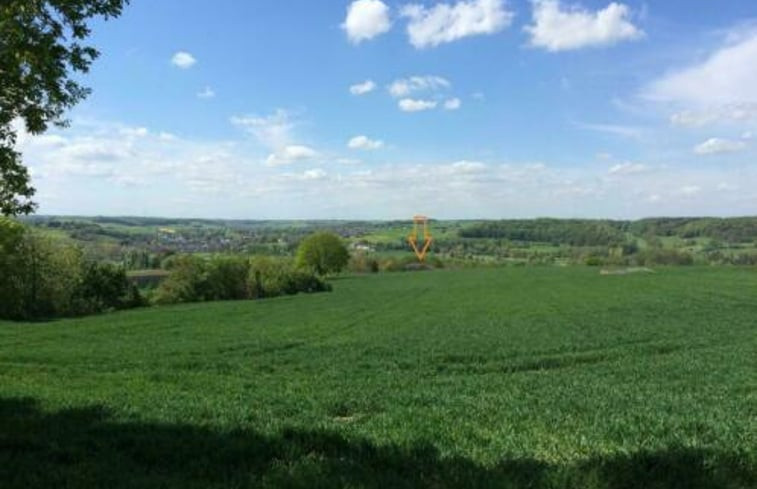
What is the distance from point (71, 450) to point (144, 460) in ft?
2.85

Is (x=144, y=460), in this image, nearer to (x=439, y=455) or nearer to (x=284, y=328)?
(x=439, y=455)

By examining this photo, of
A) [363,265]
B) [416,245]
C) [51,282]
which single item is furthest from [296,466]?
[416,245]

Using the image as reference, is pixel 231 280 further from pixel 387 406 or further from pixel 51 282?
pixel 387 406

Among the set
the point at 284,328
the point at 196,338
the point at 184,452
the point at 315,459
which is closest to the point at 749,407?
the point at 315,459

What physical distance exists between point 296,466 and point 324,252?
12447 centimetres

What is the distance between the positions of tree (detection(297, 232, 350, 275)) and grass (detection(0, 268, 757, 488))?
3356 inches

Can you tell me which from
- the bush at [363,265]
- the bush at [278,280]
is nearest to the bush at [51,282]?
the bush at [278,280]

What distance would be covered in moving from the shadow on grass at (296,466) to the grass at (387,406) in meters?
0.03

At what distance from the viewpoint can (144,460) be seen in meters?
7.94

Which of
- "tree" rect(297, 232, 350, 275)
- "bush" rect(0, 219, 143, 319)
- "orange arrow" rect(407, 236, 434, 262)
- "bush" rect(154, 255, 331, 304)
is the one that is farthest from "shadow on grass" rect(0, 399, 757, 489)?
"orange arrow" rect(407, 236, 434, 262)

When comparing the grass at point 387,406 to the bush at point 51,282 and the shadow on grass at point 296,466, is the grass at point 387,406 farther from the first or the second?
the bush at point 51,282

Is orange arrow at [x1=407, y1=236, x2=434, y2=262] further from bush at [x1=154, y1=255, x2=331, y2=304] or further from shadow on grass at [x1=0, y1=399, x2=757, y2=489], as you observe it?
shadow on grass at [x1=0, y1=399, x2=757, y2=489]

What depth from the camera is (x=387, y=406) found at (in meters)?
13.4

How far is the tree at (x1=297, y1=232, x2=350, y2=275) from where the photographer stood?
428 feet
